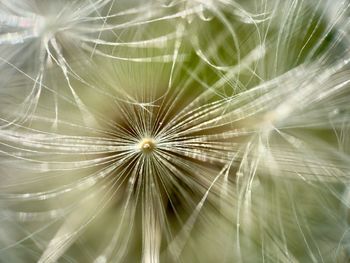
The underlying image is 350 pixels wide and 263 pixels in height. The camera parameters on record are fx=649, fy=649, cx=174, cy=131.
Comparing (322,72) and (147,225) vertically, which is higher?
(322,72)

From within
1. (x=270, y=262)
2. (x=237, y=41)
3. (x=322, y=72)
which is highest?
(x=237, y=41)

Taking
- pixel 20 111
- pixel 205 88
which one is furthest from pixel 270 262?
pixel 20 111

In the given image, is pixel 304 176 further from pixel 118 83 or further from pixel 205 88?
pixel 118 83

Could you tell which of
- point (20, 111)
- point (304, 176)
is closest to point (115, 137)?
point (20, 111)
